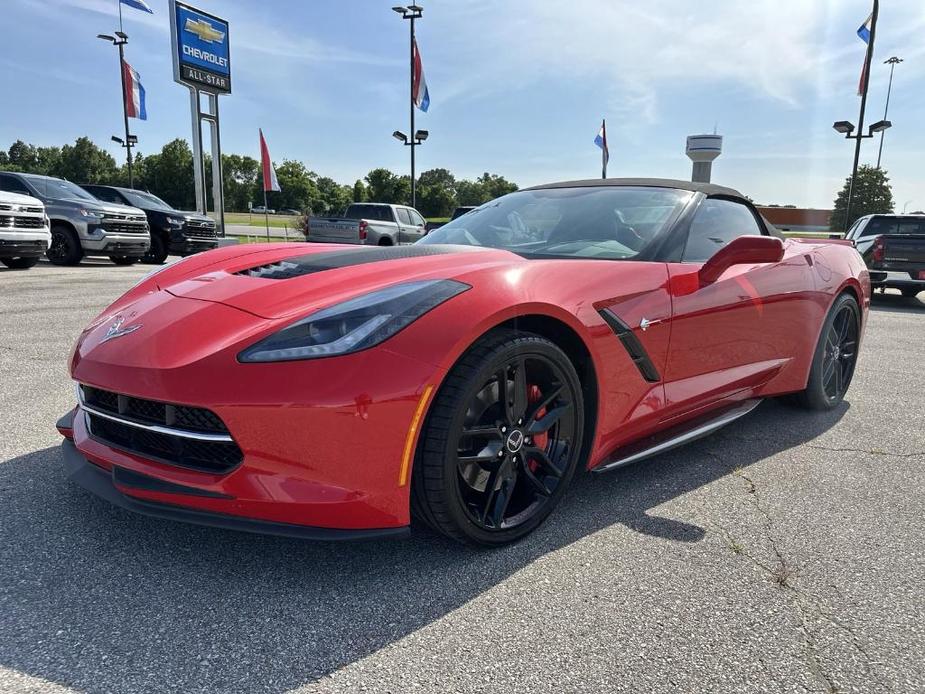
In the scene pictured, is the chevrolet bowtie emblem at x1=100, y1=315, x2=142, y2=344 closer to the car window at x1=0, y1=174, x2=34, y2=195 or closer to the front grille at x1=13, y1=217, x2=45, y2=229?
the front grille at x1=13, y1=217, x2=45, y2=229

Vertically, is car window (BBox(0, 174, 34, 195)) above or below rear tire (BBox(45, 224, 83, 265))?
above

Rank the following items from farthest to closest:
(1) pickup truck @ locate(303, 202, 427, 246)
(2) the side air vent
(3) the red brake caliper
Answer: (1) pickup truck @ locate(303, 202, 427, 246) → (2) the side air vent → (3) the red brake caliper

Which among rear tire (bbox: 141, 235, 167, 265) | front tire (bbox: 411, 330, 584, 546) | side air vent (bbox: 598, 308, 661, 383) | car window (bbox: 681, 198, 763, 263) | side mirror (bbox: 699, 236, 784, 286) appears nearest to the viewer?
front tire (bbox: 411, 330, 584, 546)

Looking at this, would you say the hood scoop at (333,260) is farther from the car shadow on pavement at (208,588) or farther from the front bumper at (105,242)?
the front bumper at (105,242)

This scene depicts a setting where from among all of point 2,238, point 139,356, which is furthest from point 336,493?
point 2,238

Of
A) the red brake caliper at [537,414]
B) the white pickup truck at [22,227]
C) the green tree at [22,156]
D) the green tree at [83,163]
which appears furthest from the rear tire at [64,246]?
the green tree at [22,156]

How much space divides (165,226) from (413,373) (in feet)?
47.5

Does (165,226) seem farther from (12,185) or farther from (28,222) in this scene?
(28,222)

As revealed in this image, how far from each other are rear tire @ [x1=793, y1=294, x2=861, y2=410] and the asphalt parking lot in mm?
977

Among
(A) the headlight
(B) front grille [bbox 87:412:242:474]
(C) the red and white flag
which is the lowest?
(B) front grille [bbox 87:412:242:474]

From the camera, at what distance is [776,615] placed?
6.03 ft

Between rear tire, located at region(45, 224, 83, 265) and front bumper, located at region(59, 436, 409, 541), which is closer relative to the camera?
front bumper, located at region(59, 436, 409, 541)

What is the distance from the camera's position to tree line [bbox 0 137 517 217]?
7619cm

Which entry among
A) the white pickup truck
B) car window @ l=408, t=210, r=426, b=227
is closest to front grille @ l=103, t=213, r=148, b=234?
the white pickup truck
